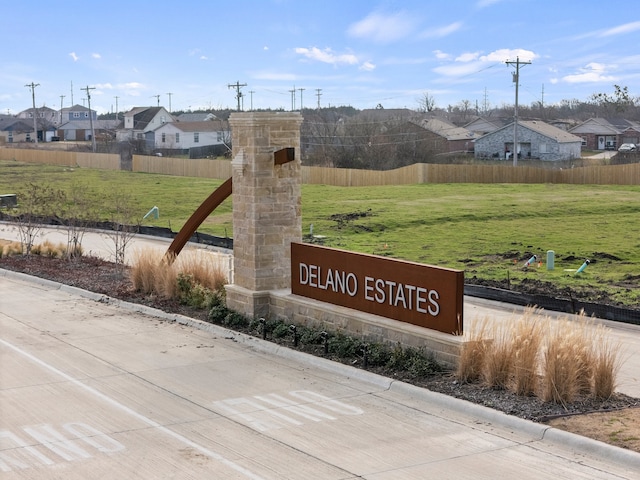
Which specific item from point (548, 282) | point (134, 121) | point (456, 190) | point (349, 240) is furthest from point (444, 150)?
point (548, 282)

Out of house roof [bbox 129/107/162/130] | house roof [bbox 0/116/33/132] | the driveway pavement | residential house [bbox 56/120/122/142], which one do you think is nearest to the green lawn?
the driveway pavement

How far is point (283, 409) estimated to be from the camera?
39.3 feet

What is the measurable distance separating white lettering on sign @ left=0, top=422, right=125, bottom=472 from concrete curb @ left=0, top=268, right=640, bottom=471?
13.8 feet

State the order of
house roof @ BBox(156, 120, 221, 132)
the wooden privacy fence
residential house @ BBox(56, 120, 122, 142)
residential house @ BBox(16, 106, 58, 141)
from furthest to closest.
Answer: residential house @ BBox(16, 106, 58, 141)
residential house @ BBox(56, 120, 122, 142)
house roof @ BBox(156, 120, 221, 132)
the wooden privacy fence

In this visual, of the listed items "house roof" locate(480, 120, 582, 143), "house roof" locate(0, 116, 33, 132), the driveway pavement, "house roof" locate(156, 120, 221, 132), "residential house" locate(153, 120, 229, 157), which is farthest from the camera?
"house roof" locate(0, 116, 33, 132)

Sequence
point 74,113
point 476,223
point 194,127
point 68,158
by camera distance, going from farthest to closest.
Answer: point 74,113 → point 194,127 → point 68,158 → point 476,223

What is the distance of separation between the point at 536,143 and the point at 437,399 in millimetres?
81622

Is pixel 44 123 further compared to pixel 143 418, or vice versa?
pixel 44 123

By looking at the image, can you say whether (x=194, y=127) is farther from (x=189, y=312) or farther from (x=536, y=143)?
(x=189, y=312)

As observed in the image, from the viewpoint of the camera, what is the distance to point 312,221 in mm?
37719

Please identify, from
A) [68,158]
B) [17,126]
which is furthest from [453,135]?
[17,126]

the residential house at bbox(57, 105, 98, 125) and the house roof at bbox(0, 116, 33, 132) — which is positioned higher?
the residential house at bbox(57, 105, 98, 125)

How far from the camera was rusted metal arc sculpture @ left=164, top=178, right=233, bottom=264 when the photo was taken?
1889cm

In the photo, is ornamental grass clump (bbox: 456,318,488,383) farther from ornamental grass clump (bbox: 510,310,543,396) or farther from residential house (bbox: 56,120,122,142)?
residential house (bbox: 56,120,122,142)
